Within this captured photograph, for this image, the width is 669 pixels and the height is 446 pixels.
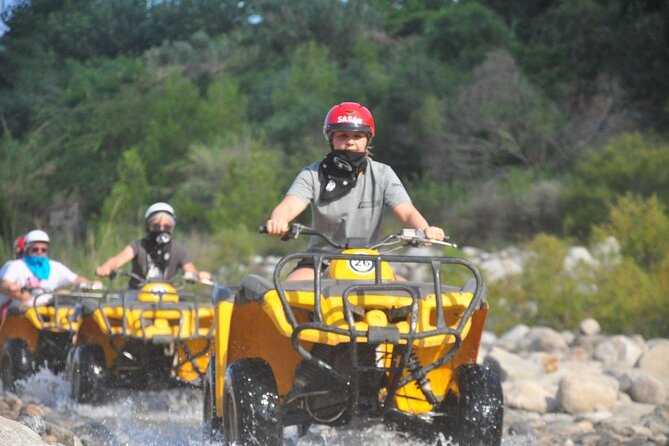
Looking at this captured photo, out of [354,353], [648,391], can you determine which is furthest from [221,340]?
[648,391]

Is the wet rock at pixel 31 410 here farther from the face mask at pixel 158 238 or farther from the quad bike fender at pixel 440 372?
the quad bike fender at pixel 440 372

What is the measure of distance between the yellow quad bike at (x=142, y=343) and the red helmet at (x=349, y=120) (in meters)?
3.31

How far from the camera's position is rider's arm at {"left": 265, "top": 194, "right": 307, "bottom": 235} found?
6324 millimetres

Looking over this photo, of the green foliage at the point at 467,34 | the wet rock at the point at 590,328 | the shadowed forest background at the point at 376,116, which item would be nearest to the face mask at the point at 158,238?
the shadowed forest background at the point at 376,116

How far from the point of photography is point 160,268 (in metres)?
11.9

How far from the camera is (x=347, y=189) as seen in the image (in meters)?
7.04

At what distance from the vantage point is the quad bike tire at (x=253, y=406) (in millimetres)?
5867

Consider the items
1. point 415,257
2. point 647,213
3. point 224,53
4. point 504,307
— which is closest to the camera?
point 415,257

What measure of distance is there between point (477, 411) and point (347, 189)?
5.22 feet

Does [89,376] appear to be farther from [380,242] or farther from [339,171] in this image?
[380,242]

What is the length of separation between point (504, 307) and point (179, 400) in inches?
344

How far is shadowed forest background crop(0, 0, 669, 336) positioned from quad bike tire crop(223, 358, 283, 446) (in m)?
7.65

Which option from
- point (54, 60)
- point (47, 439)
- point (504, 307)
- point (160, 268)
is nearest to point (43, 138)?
point (54, 60)

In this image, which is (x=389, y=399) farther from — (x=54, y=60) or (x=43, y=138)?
(x=43, y=138)
